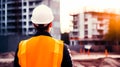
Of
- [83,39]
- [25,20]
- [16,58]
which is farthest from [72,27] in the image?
[16,58]

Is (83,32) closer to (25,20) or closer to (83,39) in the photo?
(83,39)

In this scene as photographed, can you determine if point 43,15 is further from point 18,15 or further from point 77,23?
point 18,15

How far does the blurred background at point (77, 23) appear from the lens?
7480 millimetres

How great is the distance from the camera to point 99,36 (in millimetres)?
7746

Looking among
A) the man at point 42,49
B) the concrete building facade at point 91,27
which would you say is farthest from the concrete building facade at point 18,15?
the man at point 42,49

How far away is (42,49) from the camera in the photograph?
1.17 metres

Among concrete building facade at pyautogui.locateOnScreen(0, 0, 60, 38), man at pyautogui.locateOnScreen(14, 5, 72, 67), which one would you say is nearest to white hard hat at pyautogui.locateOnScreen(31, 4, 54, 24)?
man at pyautogui.locateOnScreen(14, 5, 72, 67)

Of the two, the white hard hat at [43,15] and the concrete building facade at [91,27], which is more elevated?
the white hard hat at [43,15]

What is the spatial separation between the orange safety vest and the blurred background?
6086 millimetres

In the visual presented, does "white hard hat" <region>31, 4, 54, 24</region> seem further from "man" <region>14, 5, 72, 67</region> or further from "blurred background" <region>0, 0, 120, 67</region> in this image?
"blurred background" <region>0, 0, 120, 67</region>

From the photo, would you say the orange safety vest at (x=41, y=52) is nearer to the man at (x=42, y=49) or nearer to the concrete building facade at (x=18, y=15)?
the man at (x=42, y=49)

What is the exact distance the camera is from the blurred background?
748 cm

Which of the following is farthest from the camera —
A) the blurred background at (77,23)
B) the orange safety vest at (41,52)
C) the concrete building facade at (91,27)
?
the concrete building facade at (91,27)

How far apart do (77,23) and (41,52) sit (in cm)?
665
